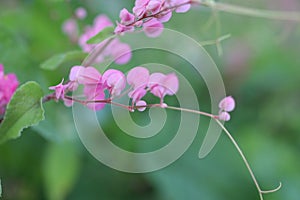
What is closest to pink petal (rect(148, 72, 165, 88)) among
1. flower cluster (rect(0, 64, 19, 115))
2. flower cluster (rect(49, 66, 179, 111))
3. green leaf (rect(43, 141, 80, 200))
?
flower cluster (rect(49, 66, 179, 111))

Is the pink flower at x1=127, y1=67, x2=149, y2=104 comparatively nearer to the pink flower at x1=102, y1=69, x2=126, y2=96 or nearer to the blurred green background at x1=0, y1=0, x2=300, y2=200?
the pink flower at x1=102, y1=69, x2=126, y2=96

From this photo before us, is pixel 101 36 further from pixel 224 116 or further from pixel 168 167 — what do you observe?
pixel 168 167

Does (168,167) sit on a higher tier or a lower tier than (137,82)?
higher

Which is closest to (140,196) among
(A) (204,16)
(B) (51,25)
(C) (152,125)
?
(C) (152,125)

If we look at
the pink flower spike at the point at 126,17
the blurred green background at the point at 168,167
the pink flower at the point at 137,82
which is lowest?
the pink flower at the point at 137,82

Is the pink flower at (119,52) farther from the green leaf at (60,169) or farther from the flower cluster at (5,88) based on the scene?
the green leaf at (60,169)

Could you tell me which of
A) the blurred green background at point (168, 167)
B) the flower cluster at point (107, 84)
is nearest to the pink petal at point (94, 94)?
the flower cluster at point (107, 84)

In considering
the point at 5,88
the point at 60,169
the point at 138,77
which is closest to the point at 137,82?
the point at 138,77

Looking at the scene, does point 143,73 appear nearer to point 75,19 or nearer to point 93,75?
point 93,75
